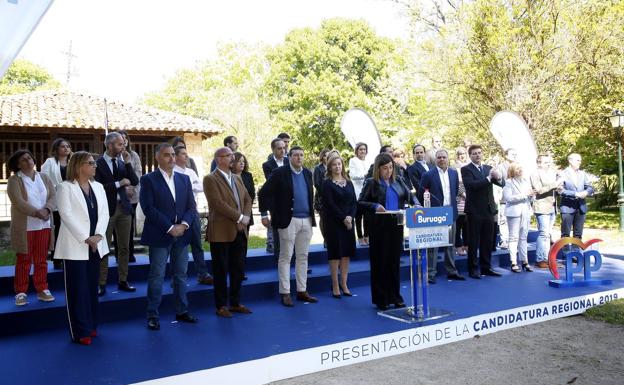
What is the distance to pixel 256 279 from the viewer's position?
629cm

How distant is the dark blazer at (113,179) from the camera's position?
5.37m

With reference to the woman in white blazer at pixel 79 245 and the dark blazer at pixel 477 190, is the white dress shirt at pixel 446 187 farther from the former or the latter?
the woman in white blazer at pixel 79 245

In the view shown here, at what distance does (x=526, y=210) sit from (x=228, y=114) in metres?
20.8

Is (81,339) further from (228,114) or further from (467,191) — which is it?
(228,114)

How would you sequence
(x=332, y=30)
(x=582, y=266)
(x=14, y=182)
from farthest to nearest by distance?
1. (x=332, y=30)
2. (x=582, y=266)
3. (x=14, y=182)

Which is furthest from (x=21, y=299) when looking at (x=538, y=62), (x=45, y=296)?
(x=538, y=62)

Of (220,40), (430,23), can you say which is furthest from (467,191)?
(220,40)

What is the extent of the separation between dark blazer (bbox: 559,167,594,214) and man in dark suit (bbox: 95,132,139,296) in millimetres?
6349

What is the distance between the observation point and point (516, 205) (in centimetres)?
754

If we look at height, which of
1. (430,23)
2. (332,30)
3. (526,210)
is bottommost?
(526,210)

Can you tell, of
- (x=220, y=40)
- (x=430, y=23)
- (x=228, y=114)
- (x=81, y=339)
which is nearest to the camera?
(x=81, y=339)

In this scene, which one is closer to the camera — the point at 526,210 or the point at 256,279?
the point at 256,279

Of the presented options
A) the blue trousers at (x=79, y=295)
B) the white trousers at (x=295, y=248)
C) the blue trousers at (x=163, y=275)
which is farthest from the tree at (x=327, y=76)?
the blue trousers at (x=79, y=295)

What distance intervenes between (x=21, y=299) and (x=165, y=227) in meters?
1.62
